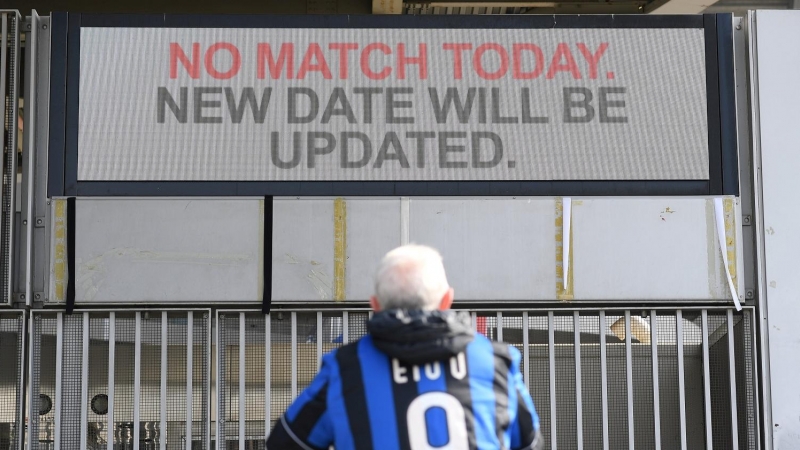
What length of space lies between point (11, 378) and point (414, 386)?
375cm

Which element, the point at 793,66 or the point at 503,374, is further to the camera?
the point at 793,66

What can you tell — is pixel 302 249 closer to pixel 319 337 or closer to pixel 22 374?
pixel 319 337

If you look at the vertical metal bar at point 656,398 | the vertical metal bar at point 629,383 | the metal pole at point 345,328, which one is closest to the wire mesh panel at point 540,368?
the vertical metal bar at point 629,383

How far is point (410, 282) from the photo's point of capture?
2.93 m

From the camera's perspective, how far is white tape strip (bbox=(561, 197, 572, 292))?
230 inches

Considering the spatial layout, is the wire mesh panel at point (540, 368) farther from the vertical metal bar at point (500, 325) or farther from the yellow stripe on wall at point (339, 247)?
the yellow stripe on wall at point (339, 247)

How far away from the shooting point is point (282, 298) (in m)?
5.80

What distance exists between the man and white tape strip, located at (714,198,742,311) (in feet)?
10.5

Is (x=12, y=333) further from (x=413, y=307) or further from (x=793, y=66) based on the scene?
(x=793, y=66)

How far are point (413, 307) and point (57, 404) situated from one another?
356 cm

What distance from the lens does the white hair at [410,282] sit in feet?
9.60

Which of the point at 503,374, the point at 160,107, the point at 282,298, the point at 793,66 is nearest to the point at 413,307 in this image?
the point at 503,374

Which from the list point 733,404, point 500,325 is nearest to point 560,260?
point 500,325

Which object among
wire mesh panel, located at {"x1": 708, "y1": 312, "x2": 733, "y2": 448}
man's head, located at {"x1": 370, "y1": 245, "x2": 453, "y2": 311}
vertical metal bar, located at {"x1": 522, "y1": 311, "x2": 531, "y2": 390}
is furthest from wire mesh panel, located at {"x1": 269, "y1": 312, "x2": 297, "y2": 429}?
man's head, located at {"x1": 370, "y1": 245, "x2": 453, "y2": 311}
